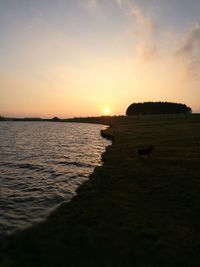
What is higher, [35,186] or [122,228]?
[122,228]

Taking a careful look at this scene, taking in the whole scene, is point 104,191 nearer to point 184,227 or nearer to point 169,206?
point 169,206

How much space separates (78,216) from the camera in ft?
49.1

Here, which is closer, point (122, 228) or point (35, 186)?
point (122, 228)

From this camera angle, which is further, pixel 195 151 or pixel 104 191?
pixel 195 151

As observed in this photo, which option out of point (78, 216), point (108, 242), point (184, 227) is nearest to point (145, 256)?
point (108, 242)

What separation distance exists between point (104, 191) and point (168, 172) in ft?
22.3

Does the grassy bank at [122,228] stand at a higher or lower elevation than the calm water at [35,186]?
higher

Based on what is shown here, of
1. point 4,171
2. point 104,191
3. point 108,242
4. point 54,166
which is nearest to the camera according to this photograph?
point 108,242

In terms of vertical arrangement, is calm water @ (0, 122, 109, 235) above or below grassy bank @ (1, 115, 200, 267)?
below

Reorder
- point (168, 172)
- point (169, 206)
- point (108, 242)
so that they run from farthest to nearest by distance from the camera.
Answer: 1. point (168, 172)
2. point (169, 206)
3. point (108, 242)

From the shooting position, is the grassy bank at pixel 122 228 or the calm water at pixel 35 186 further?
the calm water at pixel 35 186

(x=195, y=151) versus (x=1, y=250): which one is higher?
(x=195, y=151)

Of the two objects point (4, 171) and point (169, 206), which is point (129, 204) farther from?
point (4, 171)

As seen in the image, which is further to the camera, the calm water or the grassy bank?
the calm water
